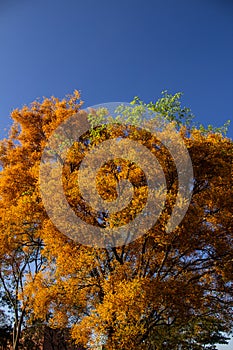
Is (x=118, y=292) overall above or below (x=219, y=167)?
below

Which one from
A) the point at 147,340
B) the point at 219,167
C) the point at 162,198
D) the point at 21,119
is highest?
the point at 21,119

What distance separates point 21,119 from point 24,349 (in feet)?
59.9

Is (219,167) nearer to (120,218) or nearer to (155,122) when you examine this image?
(155,122)

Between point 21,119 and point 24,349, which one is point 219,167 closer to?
point 21,119

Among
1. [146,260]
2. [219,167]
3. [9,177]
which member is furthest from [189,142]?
[9,177]

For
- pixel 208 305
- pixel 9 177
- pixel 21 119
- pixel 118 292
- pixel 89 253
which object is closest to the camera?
pixel 118 292

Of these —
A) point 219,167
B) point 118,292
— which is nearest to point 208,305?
point 118,292

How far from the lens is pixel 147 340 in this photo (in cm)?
1251

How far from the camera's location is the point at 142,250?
13.3 m

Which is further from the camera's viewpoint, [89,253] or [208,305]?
[208,305]

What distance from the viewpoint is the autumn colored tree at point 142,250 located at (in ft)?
37.1

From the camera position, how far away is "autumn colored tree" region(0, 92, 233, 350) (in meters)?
11.3

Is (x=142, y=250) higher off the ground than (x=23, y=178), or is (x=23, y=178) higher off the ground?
(x=23, y=178)

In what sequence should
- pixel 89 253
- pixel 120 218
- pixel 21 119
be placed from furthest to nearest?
pixel 21 119, pixel 89 253, pixel 120 218
